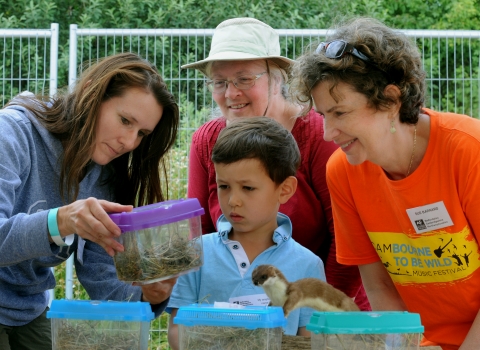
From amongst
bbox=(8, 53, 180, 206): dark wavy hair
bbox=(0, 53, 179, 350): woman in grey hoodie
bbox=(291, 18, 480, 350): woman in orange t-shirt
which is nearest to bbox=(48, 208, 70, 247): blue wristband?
bbox=(0, 53, 179, 350): woman in grey hoodie

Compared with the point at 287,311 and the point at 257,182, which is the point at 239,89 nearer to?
the point at 257,182

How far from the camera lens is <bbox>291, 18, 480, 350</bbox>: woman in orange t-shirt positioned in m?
2.71

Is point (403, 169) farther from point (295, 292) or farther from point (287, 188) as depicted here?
point (295, 292)

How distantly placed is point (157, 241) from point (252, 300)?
1.96ft

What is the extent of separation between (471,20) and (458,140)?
10377 mm

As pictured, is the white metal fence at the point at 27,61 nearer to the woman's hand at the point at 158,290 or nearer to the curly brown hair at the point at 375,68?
the woman's hand at the point at 158,290

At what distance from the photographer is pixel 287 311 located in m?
2.50

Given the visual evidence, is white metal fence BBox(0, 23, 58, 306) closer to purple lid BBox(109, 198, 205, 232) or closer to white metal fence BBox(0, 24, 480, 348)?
white metal fence BBox(0, 24, 480, 348)

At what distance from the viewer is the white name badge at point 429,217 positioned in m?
2.79

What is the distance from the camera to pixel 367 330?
211cm

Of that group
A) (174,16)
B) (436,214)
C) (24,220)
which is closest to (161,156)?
(24,220)

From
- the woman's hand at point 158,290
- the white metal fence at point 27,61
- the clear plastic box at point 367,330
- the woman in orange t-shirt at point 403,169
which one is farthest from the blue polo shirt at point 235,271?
the white metal fence at point 27,61

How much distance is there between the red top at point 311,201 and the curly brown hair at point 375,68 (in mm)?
675

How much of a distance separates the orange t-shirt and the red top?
1.21 ft
